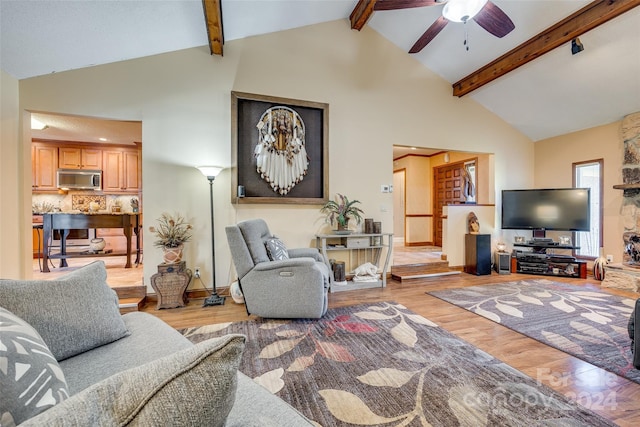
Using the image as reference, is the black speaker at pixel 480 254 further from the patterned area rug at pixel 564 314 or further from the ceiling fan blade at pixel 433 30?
the ceiling fan blade at pixel 433 30

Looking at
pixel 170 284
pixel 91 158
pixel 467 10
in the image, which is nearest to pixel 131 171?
pixel 91 158

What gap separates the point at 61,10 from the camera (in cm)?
214

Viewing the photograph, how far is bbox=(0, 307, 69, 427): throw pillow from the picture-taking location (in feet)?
1.57

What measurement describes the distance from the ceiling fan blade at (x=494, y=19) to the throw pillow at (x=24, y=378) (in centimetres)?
341

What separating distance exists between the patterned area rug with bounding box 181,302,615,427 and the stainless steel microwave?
4369 millimetres

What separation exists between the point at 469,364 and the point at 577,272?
3.88 m

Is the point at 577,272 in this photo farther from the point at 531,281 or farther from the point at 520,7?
the point at 520,7

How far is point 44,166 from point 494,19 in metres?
7.24

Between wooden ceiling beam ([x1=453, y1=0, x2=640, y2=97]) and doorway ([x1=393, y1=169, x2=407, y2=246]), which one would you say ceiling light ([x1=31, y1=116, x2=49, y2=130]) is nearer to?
wooden ceiling beam ([x1=453, y1=0, x2=640, y2=97])

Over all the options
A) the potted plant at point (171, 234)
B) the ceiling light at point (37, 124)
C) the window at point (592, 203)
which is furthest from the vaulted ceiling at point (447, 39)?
the potted plant at point (171, 234)

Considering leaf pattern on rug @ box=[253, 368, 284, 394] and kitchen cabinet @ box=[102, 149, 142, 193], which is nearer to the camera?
leaf pattern on rug @ box=[253, 368, 284, 394]

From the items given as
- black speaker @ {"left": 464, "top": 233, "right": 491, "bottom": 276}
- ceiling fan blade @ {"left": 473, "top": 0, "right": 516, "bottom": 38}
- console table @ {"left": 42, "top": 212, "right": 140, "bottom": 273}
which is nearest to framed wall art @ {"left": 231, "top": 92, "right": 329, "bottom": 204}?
console table @ {"left": 42, "top": 212, "right": 140, "bottom": 273}

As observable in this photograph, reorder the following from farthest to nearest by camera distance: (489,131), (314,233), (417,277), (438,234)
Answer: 1. (438,234)
2. (489,131)
3. (417,277)
4. (314,233)

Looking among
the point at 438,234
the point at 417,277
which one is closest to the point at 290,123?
the point at 417,277
